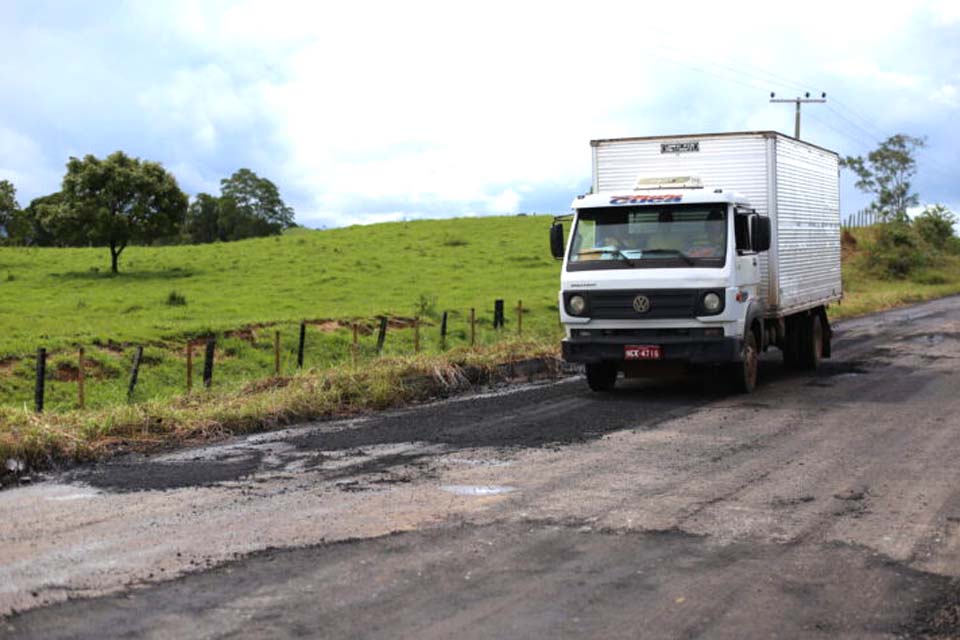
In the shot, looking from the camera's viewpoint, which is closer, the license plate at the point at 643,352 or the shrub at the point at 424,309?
the license plate at the point at 643,352

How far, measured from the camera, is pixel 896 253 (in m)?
55.5

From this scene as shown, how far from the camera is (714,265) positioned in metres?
13.8

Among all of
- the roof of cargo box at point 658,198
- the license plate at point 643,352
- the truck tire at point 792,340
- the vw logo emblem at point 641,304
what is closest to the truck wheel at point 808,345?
the truck tire at point 792,340

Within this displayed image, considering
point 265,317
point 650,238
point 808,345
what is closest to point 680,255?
point 650,238

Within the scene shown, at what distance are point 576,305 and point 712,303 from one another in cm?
177

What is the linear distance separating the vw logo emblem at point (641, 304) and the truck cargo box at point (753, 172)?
209cm

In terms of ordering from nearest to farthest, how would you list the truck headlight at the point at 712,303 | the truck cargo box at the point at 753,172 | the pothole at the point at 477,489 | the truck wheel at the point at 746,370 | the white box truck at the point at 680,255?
the pothole at the point at 477,489
the truck headlight at the point at 712,303
the white box truck at the point at 680,255
the truck wheel at the point at 746,370
the truck cargo box at the point at 753,172

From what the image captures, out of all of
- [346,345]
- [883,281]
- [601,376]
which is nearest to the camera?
[601,376]

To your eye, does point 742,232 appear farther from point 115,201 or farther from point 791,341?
point 115,201

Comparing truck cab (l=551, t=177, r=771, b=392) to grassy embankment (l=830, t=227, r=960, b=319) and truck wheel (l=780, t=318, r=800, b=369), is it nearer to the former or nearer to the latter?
truck wheel (l=780, t=318, r=800, b=369)

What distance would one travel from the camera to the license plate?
45.2 ft

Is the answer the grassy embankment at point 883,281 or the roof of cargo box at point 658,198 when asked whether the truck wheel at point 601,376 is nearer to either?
the roof of cargo box at point 658,198

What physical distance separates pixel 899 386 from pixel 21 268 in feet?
141

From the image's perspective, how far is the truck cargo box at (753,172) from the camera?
15273mm
